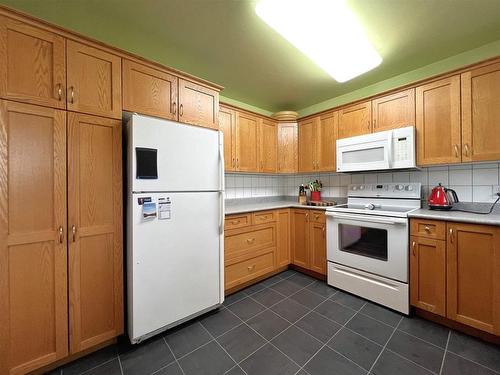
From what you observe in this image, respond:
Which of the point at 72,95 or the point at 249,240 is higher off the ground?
the point at 72,95

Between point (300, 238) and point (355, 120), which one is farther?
point (300, 238)

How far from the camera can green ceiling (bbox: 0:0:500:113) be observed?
1.45 m

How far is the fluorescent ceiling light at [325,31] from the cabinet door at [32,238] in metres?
1.51

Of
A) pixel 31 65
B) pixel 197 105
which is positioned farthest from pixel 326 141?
pixel 31 65

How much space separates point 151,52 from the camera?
6.43 feet

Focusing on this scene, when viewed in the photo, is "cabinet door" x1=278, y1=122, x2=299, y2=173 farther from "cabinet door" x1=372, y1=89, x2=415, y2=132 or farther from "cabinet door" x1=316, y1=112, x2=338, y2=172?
"cabinet door" x1=372, y1=89, x2=415, y2=132

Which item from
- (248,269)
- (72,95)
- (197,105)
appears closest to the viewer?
(72,95)

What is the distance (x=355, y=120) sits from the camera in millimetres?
2479

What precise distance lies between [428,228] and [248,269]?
1.74 metres

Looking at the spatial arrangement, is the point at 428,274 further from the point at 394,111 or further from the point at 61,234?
the point at 61,234

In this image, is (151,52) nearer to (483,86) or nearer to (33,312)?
(33,312)

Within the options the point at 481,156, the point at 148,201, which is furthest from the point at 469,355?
the point at 148,201

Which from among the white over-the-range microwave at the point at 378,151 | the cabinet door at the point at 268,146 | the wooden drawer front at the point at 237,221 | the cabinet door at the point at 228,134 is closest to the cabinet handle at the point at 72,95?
the cabinet door at the point at 228,134

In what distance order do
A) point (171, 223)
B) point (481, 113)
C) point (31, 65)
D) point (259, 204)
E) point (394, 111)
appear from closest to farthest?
point (31, 65)
point (171, 223)
point (481, 113)
point (394, 111)
point (259, 204)
